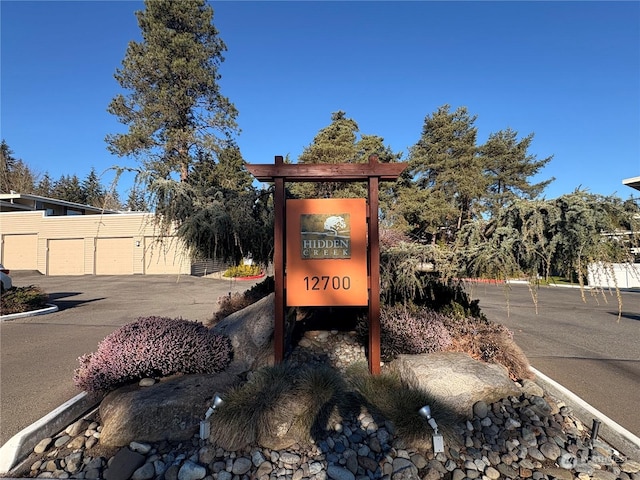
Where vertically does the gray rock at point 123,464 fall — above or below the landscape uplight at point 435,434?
below

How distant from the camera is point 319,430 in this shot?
300 cm

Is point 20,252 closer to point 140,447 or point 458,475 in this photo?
point 140,447

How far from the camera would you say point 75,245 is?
908 inches

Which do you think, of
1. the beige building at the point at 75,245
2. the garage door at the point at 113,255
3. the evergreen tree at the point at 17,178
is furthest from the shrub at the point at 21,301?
the evergreen tree at the point at 17,178

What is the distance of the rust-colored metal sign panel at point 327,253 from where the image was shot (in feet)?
13.6

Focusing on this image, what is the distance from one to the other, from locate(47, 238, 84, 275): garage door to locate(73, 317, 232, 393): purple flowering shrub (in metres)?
23.3

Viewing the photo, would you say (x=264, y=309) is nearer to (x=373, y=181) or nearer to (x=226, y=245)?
(x=226, y=245)

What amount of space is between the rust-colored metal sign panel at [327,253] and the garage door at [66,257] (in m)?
24.5

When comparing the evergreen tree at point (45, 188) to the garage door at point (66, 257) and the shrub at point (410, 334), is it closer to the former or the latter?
the garage door at point (66, 257)

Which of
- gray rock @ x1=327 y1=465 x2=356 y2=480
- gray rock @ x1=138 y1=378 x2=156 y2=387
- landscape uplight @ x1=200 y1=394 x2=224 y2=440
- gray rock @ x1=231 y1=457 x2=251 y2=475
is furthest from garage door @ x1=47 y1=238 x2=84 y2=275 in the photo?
gray rock @ x1=327 y1=465 x2=356 y2=480

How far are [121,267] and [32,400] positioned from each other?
848 inches

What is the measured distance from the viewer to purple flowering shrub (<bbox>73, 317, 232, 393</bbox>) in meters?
3.53

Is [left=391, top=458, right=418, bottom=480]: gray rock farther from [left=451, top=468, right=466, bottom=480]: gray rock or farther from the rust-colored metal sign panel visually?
the rust-colored metal sign panel

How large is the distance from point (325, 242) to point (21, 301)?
9002mm
